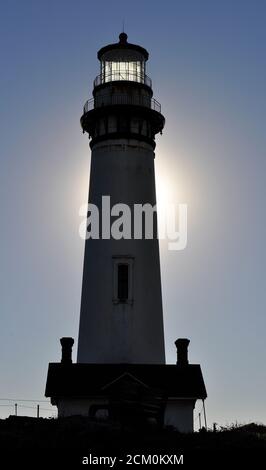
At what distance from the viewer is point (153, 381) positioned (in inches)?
1319

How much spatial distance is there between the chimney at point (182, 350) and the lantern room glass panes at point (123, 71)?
1097 cm

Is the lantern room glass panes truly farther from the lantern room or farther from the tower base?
the tower base

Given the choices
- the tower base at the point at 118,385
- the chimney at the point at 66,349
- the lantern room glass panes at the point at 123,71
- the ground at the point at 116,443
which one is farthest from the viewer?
the lantern room glass panes at the point at 123,71

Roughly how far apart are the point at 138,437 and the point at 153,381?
11762 mm

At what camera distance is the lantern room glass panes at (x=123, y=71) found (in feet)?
127

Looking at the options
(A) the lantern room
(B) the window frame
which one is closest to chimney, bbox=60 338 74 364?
(B) the window frame

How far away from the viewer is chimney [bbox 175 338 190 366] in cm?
3532

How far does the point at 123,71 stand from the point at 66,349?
38.9 ft

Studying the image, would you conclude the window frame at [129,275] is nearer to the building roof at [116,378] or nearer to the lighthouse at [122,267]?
the lighthouse at [122,267]

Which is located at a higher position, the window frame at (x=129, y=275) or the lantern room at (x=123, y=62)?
the lantern room at (x=123, y=62)

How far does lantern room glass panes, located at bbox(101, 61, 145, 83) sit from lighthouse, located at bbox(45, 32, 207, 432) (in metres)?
0.04

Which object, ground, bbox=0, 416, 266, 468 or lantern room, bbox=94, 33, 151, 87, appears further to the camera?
lantern room, bbox=94, 33, 151, 87

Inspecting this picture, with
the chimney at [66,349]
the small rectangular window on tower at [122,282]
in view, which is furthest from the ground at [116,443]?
the small rectangular window on tower at [122,282]
